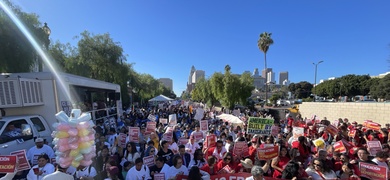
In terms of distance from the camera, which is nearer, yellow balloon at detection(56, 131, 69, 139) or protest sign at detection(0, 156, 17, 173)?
yellow balloon at detection(56, 131, 69, 139)

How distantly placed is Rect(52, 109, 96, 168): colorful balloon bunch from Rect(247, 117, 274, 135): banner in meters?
5.54

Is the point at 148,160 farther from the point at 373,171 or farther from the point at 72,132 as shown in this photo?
the point at 373,171

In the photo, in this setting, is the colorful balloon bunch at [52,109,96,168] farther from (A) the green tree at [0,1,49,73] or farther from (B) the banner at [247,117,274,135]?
(A) the green tree at [0,1,49,73]

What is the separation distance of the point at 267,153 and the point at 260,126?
333 cm

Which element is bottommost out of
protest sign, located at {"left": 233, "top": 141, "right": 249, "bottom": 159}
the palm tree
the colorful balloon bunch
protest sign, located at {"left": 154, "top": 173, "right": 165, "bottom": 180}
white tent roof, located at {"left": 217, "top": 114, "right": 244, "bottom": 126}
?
white tent roof, located at {"left": 217, "top": 114, "right": 244, "bottom": 126}

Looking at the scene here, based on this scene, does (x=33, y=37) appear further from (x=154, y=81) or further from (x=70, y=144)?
(x=154, y=81)

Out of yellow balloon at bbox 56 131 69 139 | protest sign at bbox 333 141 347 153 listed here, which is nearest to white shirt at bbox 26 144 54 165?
yellow balloon at bbox 56 131 69 139

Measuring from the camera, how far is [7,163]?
4.37 metres

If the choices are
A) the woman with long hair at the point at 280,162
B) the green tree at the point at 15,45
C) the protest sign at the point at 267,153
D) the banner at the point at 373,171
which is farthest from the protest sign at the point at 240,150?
the green tree at the point at 15,45

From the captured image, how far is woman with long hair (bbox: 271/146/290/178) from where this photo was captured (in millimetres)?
4754

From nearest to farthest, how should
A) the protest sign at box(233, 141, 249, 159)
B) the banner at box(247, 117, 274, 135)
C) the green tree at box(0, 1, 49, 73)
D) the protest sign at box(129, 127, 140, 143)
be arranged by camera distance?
the protest sign at box(233, 141, 249, 159)
the banner at box(247, 117, 274, 135)
the protest sign at box(129, 127, 140, 143)
the green tree at box(0, 1, 49, 73)

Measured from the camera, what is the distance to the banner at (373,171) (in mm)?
4172

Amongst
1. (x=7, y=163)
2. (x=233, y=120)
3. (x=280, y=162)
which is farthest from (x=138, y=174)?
(x=233, y=120)

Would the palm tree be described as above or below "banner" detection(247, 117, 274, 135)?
above
